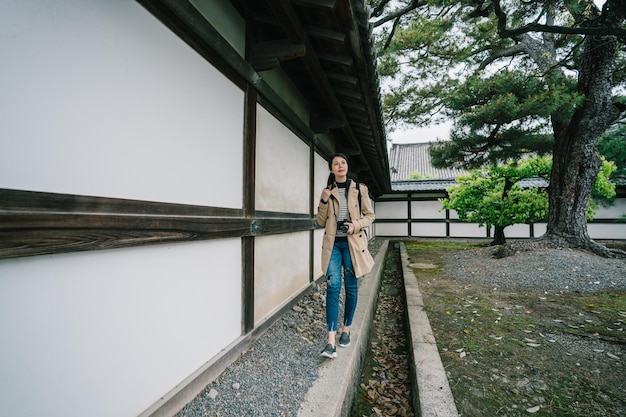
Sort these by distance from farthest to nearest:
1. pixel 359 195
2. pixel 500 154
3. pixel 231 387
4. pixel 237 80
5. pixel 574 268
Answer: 1. pixel 500 154
2. pixel 574 268
3. pixel 359 195
4. pixel 237 80
5. pixel 231 387

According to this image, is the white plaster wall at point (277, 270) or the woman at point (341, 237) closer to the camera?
the woman at point (341, 237)

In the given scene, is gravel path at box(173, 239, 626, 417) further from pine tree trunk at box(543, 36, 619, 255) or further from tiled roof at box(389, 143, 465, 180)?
tiled roof at box(389, 143, 465, 180)

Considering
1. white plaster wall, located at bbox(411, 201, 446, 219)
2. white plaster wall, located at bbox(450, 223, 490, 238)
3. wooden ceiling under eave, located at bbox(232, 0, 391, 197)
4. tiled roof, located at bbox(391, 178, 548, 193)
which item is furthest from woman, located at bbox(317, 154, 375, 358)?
A: white plaster wall, located at bbox(450, 223, 490, 238)

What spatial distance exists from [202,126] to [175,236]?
0.80m

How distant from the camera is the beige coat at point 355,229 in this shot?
2490 millimetres

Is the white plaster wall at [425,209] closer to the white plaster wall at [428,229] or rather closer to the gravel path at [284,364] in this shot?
the white plaster wall at [428,229]

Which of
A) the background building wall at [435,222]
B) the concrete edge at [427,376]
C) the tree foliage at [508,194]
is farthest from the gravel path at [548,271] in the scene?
the background building wall at [435,222]

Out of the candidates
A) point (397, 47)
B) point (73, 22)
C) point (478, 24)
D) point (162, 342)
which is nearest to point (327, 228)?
point (162, 342)

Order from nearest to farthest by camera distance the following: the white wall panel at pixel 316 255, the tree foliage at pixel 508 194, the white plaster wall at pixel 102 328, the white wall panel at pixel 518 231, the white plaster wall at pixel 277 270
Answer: the white plaster wall at pixel 102 328
the white plaster wall at pixel 277 270
the white wall panel at pixel 316 255
the tree foliage at pixel 508 194
the white wall panel at pixel 518 231

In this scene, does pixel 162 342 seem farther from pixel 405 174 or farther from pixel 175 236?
pixel 405 174

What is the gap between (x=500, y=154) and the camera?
27.0ft

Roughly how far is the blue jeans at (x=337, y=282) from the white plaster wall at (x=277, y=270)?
2.29ft

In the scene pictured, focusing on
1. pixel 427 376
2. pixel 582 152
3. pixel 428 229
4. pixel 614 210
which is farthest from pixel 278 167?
pixel 614 210

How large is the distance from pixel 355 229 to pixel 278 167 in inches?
52.3
